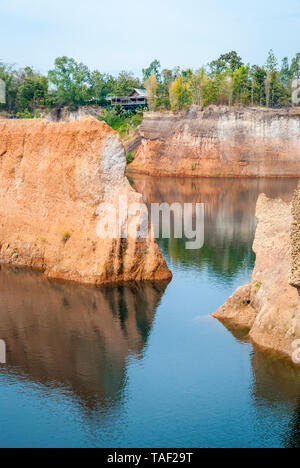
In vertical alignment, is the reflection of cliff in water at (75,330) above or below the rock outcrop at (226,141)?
below

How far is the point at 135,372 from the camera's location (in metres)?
25.3

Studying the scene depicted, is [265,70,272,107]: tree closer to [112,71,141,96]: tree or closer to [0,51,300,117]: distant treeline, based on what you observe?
[0,51,300,117]: distant treeline

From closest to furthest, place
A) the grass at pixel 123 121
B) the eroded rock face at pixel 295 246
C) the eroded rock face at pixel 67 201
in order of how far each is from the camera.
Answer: the eroded rock face at pixel 295 246, the eroded rock face at pixel 67 201, the grass at pixel 123 121

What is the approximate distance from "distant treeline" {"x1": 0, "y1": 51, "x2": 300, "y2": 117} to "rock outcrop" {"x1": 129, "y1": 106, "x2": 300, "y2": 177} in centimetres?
921

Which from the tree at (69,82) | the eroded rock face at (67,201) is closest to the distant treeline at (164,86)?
the tree at (69,82)

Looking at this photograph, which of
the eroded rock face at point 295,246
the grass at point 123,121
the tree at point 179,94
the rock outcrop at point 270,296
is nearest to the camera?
the eroded rock face at point 295,246

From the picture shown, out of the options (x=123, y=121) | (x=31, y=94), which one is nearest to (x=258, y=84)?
(x=123, y=121)

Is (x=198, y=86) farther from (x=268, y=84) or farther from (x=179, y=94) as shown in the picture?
(x=268, y=84)

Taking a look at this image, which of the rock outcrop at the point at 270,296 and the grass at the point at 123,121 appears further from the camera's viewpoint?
the grass at the point at 123,121

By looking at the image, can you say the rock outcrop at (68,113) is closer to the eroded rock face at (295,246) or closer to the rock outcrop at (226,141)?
the rock outcrop at (226,141)

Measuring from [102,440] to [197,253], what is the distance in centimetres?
2894

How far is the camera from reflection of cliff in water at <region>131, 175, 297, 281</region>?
150 ft

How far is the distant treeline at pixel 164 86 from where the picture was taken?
111625 millimetres

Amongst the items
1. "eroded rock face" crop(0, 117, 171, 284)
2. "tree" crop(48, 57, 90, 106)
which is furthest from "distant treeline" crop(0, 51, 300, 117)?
"eroded rock face" crop(0, 117, 171, 284)
